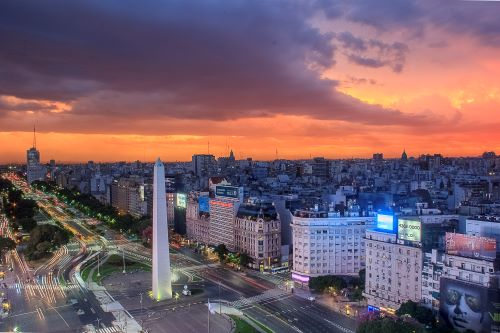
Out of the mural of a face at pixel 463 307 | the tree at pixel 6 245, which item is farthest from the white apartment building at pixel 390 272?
the tree at pixel 6 245

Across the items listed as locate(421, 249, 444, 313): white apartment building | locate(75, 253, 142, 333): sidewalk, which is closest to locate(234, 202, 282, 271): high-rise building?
locate(75, 253, 142, 333): sidewalk

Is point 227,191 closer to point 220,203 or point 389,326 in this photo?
point 220,203

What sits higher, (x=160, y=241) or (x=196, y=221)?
(x=160, y=241)

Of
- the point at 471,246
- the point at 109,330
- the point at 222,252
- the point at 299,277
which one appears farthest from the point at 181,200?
the point at 471,246

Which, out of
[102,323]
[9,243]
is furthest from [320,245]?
[9,243]

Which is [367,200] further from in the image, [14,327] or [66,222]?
[66,222]
